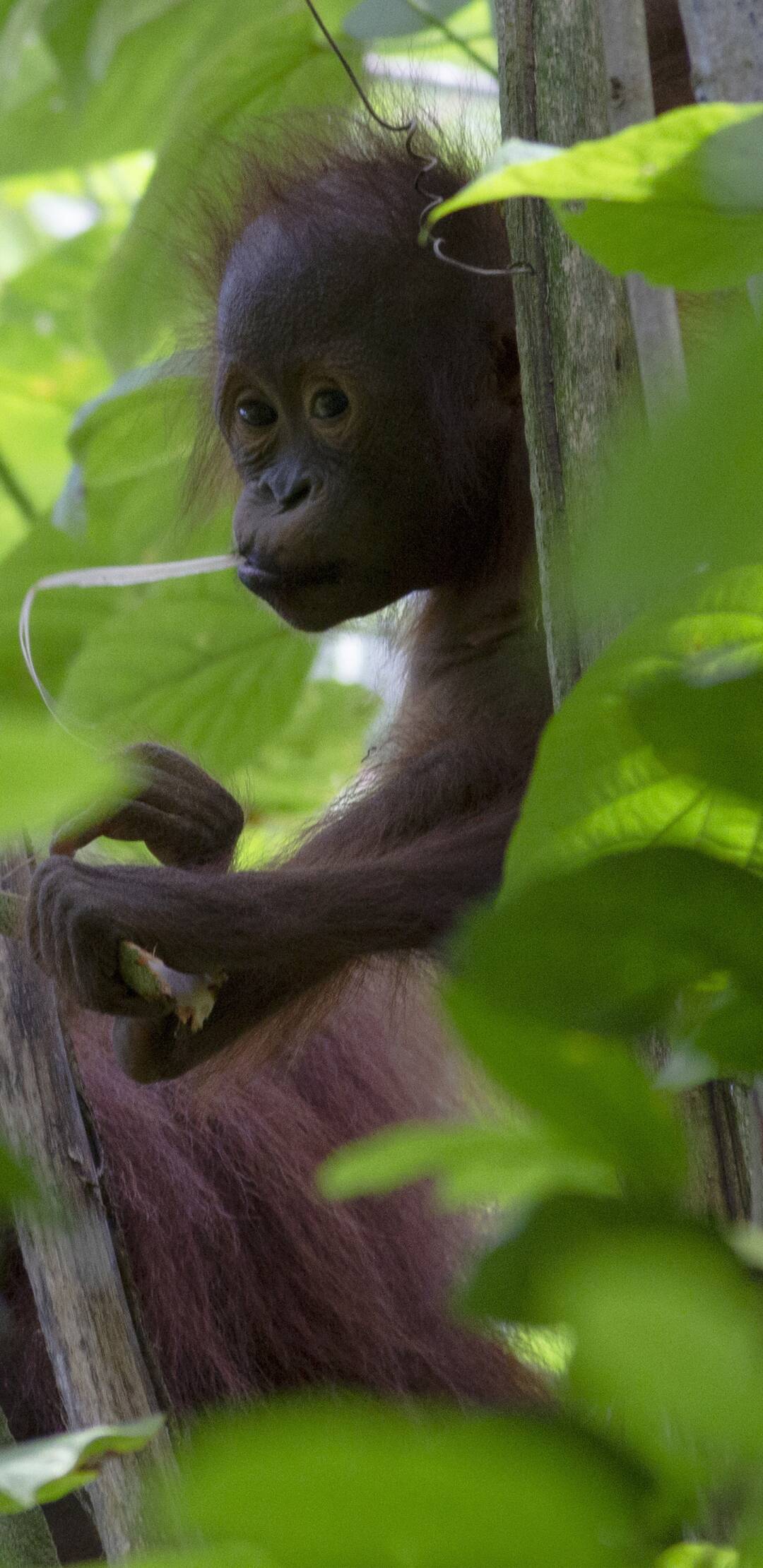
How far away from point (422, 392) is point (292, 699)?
1.75 ft

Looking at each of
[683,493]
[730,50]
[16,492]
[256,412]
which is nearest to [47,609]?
[16,492]

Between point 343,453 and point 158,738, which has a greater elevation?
point 343,453

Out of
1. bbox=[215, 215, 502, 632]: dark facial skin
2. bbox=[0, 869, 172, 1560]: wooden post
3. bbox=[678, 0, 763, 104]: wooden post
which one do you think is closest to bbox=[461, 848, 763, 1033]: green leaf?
bbox=[678, 0, 763, 104]: wooden post

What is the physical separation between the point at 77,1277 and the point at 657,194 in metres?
0.82

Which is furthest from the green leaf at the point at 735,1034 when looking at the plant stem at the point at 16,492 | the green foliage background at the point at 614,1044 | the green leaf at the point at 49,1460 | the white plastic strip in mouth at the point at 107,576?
the plant stem at the point at 16,492

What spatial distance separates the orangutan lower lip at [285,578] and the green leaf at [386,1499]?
1279mm

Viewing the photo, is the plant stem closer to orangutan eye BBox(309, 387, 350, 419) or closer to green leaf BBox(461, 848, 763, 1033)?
orangutan eye BBox(309, 387, 350, 419)

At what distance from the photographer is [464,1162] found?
1.14 ft

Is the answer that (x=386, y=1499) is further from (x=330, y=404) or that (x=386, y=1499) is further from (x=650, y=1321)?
(x=330, y=404)

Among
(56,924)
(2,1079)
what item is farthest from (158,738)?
(2,1079)

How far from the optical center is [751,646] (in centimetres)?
40

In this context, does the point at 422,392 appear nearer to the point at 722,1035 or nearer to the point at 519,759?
the point at 519,759

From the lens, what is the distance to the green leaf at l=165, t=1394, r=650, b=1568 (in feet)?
0.99

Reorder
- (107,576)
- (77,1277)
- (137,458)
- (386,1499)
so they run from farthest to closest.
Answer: (137,458) → (107,576) → (77,1277) → (386,1499)
